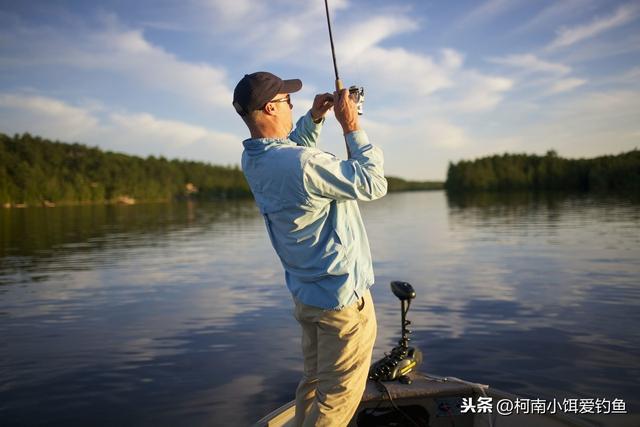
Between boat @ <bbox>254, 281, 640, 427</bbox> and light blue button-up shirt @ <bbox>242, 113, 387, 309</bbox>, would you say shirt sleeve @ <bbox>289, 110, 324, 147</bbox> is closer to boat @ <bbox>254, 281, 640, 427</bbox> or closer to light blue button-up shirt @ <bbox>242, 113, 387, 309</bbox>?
light blue button-up shirt @ <bbox>242, 113, 387, 309</bbox>

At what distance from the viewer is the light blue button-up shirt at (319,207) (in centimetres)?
290

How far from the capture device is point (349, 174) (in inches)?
115

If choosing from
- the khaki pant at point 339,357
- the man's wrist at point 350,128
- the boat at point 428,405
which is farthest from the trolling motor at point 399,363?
the man's wrist at point 350,128

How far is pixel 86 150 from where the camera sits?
16225cm

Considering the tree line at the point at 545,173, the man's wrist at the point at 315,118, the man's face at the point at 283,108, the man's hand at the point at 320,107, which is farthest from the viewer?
the tree line at the point at 545,173

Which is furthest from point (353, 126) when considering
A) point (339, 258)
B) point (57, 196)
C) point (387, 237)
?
point (57, 196)

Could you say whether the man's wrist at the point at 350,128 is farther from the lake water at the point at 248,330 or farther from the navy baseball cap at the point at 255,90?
the lake water at the point at 248,330

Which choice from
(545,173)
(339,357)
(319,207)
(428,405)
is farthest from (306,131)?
(545,173)

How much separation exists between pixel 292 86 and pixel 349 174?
0.78 m

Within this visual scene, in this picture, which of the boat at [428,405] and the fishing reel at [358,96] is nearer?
the fishing reel at [358,96]

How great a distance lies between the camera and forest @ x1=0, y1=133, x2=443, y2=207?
115m

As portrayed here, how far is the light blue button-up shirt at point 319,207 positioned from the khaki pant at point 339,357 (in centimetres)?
9

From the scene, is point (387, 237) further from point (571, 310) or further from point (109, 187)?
point (109, 187)

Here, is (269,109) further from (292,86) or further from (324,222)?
(324,222)
